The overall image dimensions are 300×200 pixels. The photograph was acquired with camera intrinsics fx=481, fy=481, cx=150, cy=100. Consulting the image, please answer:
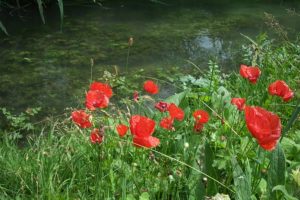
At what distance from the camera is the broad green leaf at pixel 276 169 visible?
1.40m

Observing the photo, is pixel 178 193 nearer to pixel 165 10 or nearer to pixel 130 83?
pixel 130 83

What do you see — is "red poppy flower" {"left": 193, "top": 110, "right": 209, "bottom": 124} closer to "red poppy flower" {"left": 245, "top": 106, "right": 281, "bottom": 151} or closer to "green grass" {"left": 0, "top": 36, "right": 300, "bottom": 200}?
"green grass" {"left": 0, "top": 36, "right": 300, "bottom": 200}

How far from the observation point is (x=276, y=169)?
4.63 ft

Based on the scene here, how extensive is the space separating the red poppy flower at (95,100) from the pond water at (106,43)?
1.60 m

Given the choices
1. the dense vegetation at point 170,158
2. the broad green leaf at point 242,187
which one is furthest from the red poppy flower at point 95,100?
the broad green leaf at point 242,187

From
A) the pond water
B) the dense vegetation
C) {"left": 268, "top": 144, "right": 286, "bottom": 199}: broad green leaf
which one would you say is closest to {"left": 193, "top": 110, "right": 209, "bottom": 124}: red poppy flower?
the dense vegetation

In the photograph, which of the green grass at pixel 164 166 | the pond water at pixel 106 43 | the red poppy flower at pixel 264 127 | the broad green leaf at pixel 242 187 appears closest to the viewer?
the red poppy flower at pixel 264 127

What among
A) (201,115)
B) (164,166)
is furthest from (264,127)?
(164,166)

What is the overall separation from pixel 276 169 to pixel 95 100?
58 centimetres

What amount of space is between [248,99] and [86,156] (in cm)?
92

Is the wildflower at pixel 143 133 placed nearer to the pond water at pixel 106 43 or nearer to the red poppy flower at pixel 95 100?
the red poppy flower at pixel 95 100

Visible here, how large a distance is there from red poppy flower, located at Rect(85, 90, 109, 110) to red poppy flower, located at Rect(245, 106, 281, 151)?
0.50 m

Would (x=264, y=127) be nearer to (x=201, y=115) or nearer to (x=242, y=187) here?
(x=242, y=187)

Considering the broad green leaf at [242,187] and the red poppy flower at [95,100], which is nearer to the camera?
the broad green leaf at [242,187]
